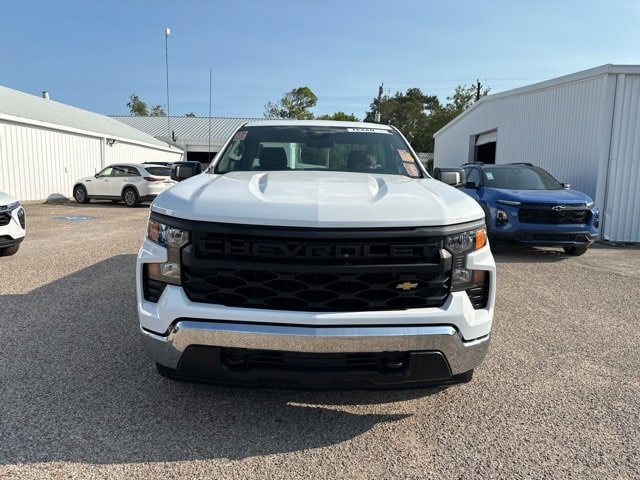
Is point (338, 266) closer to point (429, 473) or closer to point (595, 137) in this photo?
point (429, 473)

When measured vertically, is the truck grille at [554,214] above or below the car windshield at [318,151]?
below

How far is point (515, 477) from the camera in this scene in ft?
7.68

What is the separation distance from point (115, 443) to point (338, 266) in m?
1.52

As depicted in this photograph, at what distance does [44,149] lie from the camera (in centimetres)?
1748

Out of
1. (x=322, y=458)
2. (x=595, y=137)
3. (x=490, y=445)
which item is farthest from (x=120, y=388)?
(x=595, y=137)

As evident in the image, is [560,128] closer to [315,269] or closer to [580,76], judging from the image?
[580,76]

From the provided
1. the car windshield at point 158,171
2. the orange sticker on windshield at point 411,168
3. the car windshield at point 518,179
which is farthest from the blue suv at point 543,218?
the car windshield at point 158,171

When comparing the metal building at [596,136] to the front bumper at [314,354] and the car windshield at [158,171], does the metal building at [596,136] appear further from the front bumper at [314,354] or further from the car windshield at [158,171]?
the car windshield at [158,171]

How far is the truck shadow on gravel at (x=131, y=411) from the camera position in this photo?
8.21ft

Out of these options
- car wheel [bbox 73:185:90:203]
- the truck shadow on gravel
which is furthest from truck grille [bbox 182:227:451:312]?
car wheel [bbox 73:185:90:203]

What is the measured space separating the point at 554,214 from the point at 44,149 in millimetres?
17166

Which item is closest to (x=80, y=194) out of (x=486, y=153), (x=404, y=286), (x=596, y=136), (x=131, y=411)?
(x=596, y=136)

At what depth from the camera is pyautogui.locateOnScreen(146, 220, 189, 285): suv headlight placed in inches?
98.1

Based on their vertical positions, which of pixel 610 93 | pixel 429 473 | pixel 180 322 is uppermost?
pixel 610 93
